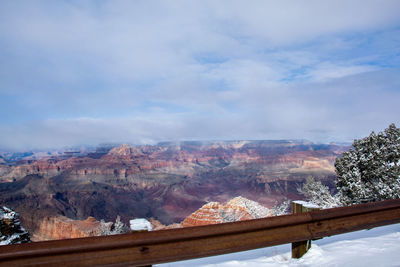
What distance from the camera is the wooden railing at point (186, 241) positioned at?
2537 millimetres

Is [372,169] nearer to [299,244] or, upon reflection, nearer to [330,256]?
[330,256]

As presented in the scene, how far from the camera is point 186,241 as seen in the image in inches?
116

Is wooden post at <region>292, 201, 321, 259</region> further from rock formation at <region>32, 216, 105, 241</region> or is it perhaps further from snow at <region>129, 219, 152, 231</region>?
rock formation at <region>32, 216, 105, 241</region>

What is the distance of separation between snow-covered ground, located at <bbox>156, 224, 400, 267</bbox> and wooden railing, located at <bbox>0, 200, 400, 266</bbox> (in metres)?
0.44

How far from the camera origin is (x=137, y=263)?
2734mm

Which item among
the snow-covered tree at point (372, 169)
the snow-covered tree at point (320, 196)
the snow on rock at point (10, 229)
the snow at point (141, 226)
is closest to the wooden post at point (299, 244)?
the snow at point (141, 226)

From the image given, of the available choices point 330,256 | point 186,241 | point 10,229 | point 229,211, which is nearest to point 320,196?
point 330,256

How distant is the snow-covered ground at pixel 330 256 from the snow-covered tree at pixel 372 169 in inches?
471

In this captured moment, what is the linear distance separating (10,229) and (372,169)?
17.0 m

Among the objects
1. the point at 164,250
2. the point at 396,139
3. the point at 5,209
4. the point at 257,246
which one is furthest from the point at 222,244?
the point at 396,139

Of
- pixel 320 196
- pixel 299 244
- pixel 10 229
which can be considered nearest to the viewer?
pixel 299 244

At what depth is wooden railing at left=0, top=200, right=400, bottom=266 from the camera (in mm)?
2537

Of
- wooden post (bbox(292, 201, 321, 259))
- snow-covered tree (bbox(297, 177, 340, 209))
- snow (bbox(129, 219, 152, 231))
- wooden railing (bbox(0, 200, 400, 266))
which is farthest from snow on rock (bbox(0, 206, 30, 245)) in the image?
snow-covered tree (bbox(297, 177, 340, 209))

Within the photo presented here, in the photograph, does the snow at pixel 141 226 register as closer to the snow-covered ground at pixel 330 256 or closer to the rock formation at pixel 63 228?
the snow-covered ground at pixel 330 256
